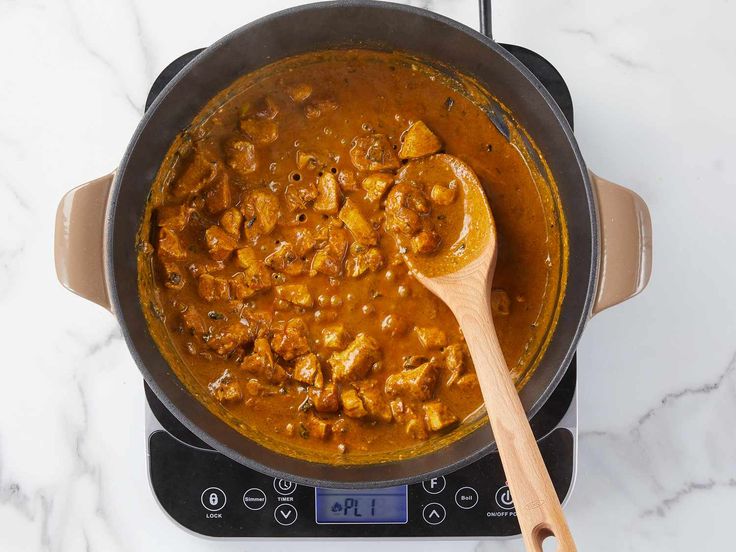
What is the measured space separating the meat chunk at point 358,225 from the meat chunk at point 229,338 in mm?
375

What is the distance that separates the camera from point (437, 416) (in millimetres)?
1973

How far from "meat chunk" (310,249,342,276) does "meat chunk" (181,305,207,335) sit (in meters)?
Result: 0.31

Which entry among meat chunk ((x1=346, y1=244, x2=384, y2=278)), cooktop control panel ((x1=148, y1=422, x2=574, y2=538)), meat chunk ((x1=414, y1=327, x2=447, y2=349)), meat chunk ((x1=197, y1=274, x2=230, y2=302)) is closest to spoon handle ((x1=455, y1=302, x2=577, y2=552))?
meat chunk ((x1=414, y1=327, x2=447, y2=349))

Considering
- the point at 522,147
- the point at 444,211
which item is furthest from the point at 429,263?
the point at 522,147

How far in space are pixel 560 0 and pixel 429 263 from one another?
878mm

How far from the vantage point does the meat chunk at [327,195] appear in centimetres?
198

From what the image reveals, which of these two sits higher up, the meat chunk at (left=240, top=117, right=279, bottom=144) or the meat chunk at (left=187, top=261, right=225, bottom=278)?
the meat chunk at (left=240, top=117, right=279, bottom=144)

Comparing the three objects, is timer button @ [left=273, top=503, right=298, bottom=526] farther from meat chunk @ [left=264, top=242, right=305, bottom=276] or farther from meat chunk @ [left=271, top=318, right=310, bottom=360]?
meat chunk @ [left=264, top=242, right=305, bottom=276]

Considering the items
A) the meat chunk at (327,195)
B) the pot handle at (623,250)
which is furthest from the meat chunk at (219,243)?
the pot handle at (623,250)

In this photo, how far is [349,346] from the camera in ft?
6.47

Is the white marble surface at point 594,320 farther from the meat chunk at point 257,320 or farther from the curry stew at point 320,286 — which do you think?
the meat chunk at point 257,320

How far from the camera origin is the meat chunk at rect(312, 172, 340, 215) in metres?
1.98

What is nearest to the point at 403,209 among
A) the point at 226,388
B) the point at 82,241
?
the point at 226,388

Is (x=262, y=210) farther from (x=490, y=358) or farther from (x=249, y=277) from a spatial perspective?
(x=490, y=358)
